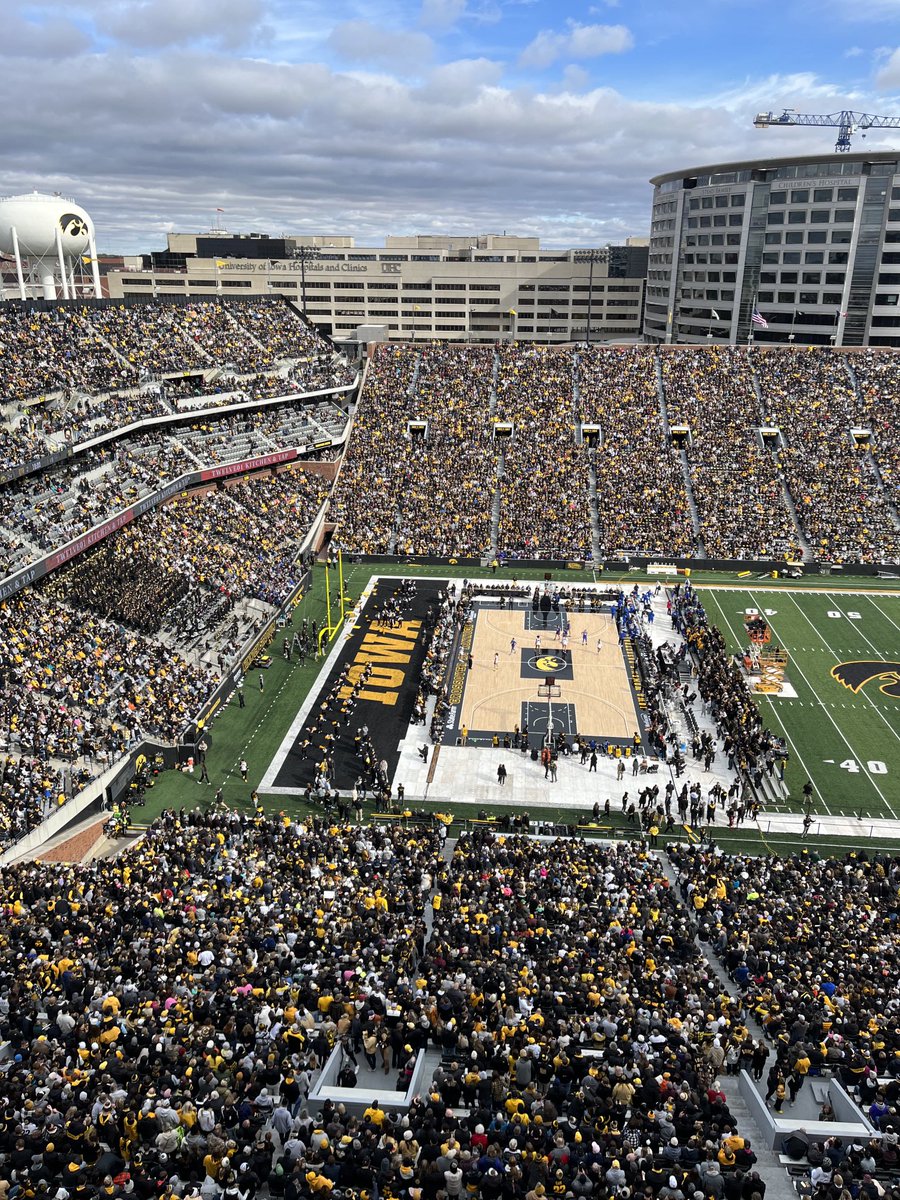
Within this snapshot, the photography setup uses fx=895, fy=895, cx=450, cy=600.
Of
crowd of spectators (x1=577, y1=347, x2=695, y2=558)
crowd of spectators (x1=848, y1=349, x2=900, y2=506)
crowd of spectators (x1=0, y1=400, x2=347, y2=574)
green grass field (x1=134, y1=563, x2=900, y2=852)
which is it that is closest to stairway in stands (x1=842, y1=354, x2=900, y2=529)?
crowd of spectators (x1=848, y1=349, x2=900, y2=506)

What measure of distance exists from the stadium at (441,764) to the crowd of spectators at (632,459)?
0.96 ft

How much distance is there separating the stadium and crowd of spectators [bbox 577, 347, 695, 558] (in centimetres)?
29

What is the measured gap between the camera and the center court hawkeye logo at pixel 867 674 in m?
35.9

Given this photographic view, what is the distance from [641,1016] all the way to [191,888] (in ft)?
33.5

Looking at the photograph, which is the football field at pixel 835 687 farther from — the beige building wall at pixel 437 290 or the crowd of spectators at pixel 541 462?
the beige building wall at pixel 437 290

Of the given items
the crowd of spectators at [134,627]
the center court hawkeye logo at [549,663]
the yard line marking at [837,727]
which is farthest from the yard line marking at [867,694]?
the crowd of spectators at [134,627]

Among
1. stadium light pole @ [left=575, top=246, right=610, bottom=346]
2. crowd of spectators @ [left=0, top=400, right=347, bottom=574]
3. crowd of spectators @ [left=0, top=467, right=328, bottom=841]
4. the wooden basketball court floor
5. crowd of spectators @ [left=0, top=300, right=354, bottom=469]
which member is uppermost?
stadium light pole @ [left=575, top=246, right=610, bottom=346]

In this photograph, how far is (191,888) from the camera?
779 inches

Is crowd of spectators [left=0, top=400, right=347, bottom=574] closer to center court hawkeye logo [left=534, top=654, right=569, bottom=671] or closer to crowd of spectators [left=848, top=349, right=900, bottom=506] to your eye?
center court hawkeye logo [left=534, top=654, right=569, bottom=671]

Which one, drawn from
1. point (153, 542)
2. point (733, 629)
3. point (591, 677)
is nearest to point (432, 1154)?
point (591, 677)

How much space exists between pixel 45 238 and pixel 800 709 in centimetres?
→ 4738

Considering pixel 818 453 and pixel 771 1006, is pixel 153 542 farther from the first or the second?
pixel 818 453

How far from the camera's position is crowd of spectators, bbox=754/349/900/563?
165 ft

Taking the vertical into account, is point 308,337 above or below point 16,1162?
above
